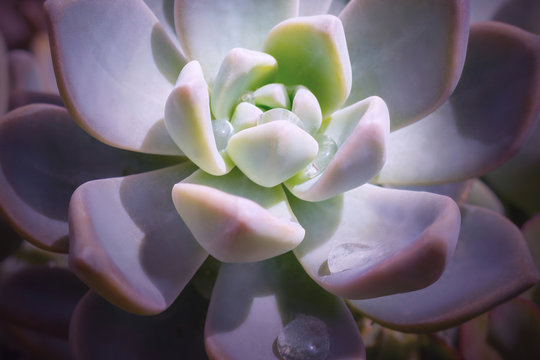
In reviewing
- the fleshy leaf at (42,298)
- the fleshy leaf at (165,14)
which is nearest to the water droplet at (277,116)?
the fleshy leaf at (165,14)

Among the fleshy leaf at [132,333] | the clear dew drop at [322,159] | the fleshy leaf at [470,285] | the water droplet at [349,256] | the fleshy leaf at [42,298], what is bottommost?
the fleshy leaf at [42,298]

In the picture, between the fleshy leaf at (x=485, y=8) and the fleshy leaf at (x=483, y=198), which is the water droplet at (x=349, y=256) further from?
the fleshy leaf at (x=485, y=8)

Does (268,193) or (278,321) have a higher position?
(268,193)

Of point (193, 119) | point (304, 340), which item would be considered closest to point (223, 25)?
point (193, 119)

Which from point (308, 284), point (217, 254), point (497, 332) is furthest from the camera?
point (497, 332)

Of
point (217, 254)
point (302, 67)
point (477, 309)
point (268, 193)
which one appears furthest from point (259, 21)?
point (477, 309)

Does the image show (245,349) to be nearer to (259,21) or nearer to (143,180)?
(143,180)

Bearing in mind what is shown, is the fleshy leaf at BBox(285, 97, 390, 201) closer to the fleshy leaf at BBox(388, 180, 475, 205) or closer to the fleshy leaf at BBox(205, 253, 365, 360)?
the fleshy leaf at BBox(205, 253, 365, 360)
